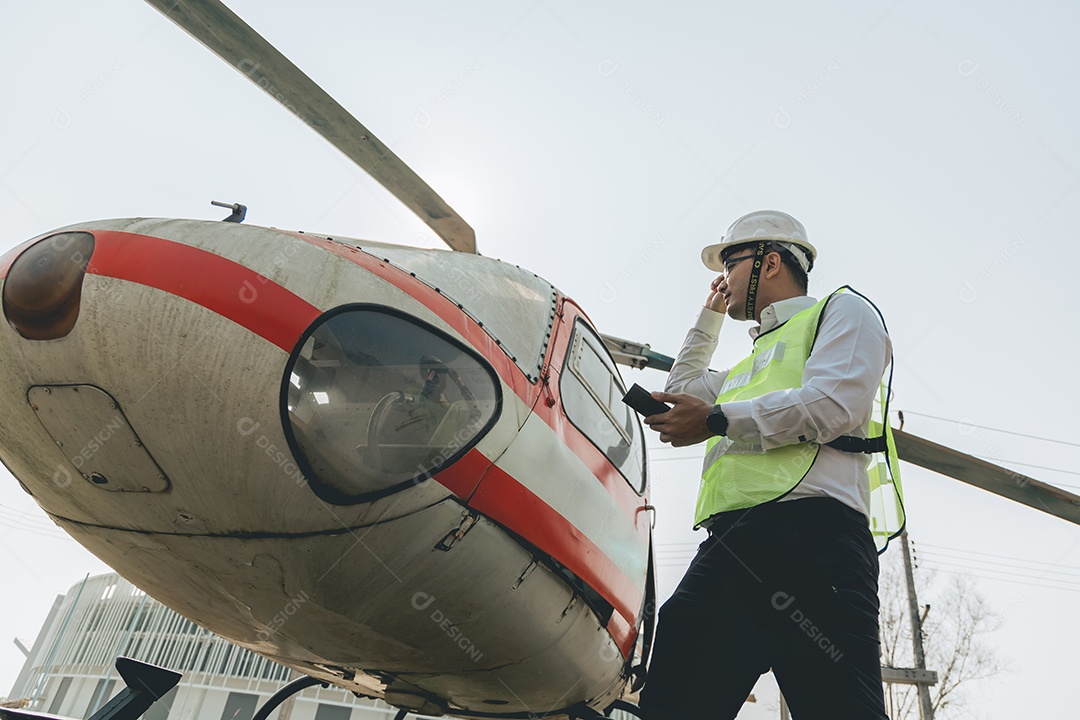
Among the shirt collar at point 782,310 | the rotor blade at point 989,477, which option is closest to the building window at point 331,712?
the rotor blade at point 989,477

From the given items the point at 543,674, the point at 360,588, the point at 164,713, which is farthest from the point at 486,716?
the point at 164,713

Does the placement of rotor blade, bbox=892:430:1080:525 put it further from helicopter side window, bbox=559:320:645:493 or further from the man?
the man

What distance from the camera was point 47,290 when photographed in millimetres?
2002

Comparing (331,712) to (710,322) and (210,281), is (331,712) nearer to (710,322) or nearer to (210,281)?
(710,322)

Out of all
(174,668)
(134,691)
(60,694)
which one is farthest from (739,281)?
(60,694)

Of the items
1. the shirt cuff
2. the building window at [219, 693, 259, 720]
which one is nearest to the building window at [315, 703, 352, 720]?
the building window at [219, 693, 259, 720]

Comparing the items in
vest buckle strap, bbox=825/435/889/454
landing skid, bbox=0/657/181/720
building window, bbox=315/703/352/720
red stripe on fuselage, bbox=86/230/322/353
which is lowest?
landing skid, bbox=0/657/181/720

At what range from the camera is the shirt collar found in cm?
258

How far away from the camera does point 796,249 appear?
9.21ft

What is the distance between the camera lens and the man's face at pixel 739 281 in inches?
108

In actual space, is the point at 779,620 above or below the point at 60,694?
below

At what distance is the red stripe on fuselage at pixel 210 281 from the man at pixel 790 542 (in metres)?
1.11

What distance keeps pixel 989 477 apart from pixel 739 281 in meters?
3.83

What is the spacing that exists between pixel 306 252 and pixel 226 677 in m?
A: 29.9
